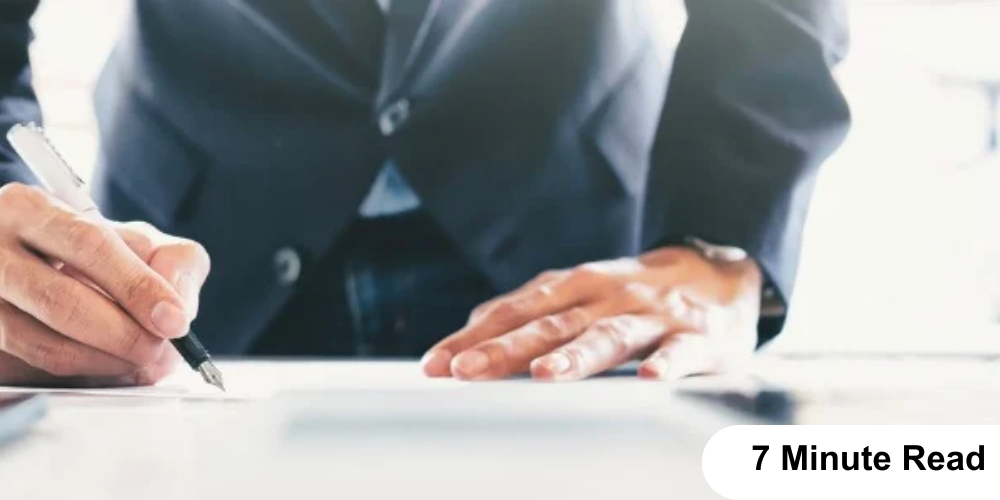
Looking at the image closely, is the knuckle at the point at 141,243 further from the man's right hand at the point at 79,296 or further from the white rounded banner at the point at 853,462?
the white rounded banner at the point at 853,462

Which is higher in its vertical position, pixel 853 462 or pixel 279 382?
pixel 853 462

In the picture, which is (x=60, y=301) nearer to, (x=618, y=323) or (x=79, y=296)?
(x=79, y=296)

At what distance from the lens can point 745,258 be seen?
57 cm

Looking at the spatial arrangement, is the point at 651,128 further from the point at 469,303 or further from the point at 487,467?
the point at 487,467

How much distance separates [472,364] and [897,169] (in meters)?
0.45

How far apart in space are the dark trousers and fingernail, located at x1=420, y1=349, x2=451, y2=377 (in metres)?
0.14

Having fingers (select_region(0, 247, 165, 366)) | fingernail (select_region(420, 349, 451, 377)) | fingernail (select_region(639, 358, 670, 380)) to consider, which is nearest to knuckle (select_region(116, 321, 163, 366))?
fingers (select_region(0, 247, 165, 366))

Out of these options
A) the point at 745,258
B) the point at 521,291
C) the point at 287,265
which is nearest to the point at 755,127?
the point at 745,258

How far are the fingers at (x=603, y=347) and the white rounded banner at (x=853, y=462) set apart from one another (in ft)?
0.45

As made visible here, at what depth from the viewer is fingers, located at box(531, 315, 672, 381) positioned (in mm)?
446

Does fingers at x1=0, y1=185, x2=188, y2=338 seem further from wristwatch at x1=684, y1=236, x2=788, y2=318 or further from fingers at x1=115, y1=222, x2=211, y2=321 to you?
wristwatch at x1=684, y1=236, x2=788, y2=318

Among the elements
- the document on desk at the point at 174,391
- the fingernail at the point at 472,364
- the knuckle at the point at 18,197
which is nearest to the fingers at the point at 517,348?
the fingernail at the point at 472,364

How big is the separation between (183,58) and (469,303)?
0.24 m

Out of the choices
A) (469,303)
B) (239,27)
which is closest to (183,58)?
(239,27)
